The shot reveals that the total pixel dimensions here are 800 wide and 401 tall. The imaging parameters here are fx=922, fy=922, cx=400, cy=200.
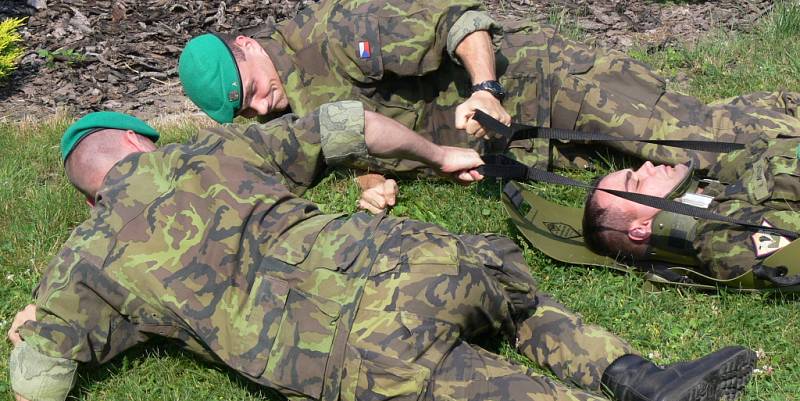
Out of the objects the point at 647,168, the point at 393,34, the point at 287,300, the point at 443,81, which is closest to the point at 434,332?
the point at 287,300

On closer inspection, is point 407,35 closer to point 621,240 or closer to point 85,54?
point 621,240

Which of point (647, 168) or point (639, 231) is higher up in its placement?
point (647, 168)

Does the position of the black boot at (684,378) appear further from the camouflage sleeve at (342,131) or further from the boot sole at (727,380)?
the camouflage sleeve at (342,131)

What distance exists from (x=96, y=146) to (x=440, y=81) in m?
2.03

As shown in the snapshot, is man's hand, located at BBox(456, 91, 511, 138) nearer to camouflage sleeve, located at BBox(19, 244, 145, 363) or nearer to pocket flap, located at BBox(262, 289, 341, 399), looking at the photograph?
pocket flap, located at BBox(262, 289, 341, 399)

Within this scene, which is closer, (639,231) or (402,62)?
Answer: (639,231)

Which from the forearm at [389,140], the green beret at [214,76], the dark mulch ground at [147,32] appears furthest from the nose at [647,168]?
the green beret at [214,76]

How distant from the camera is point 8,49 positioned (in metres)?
7.13

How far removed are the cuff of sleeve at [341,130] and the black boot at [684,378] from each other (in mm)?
1489

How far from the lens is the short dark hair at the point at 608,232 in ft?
15.2

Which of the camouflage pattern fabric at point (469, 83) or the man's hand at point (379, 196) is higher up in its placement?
the camouflage pattern fabric at point (469, 83)

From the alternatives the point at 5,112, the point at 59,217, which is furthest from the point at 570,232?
the point at 5,112

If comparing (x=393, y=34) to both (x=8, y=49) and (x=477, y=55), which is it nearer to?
(x=477, y=55)

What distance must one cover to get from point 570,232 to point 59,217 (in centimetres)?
291
